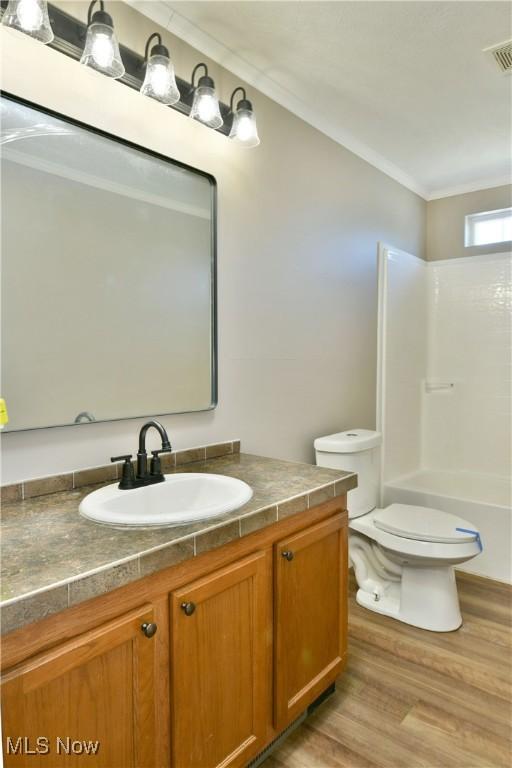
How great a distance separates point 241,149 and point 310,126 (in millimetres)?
589

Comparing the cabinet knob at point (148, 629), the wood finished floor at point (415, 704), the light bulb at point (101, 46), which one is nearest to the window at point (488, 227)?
the wood finished floor at point (415, 704)

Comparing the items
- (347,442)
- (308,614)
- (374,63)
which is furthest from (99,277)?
(374,63)

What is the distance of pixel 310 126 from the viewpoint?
92.5 inches

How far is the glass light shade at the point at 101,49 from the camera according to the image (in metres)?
1.32

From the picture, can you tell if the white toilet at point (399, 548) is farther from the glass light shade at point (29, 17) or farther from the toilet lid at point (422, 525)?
the glass light shade at point (29, 17)

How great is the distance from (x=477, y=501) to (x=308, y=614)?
1.66 metres

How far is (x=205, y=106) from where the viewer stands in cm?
165

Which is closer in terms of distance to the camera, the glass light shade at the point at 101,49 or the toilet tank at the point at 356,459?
the glass light shade at the point at 101,49

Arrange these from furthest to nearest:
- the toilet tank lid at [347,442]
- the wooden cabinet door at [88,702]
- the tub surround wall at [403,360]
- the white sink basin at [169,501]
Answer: the tub surround wall at [403,360] → the toilet tank lid at [347,442] → the white sink basin at [169,501] → the wooden cabinet door at [88,702]

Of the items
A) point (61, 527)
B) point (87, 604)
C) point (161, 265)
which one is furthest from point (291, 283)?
point (87, 604)

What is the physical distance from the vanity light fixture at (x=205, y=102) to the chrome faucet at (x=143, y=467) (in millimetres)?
1096

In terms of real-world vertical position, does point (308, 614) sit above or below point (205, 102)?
below

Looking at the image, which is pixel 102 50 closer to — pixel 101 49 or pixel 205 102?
pixel 101 49

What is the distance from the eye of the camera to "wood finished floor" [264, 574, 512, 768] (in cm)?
145
